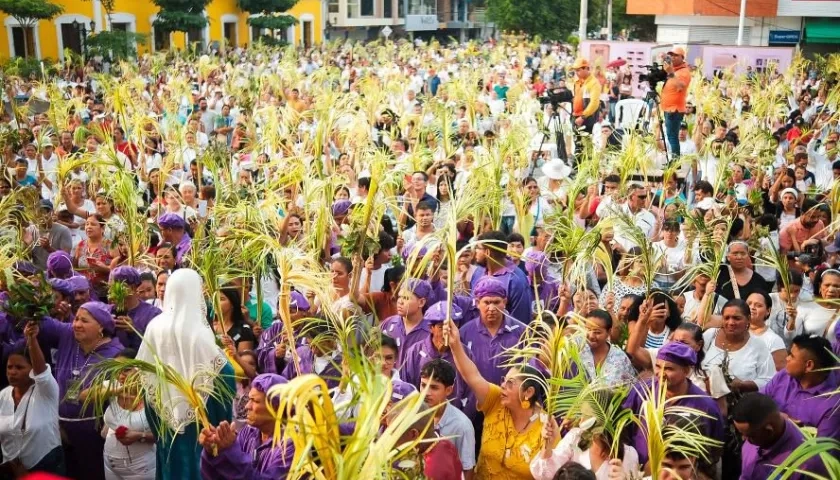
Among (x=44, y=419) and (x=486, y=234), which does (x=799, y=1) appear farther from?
(x=44, y=419)

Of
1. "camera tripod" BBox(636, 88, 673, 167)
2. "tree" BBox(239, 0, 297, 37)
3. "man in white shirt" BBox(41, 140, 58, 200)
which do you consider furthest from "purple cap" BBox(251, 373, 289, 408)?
"tree" BBox(239, 0, 297, 37)

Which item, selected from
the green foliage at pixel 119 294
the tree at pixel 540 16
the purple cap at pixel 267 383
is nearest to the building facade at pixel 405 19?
the tree at pixel 540 16

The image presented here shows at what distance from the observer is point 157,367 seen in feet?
11.7

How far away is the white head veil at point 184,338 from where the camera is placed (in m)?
4.13

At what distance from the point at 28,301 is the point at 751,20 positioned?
31.4 meters

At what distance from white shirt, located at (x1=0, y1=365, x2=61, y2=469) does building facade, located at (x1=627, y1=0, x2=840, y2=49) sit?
29.6 meters

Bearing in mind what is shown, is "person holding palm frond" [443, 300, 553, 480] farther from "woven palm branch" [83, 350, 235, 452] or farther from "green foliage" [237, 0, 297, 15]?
"green foliage" [237, 0, 297, 15]

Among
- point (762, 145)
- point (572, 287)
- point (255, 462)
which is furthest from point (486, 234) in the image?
point (762, 145)

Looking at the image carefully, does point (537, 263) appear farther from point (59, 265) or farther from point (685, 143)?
point (685, 143)

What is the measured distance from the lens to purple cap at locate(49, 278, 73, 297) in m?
5.43

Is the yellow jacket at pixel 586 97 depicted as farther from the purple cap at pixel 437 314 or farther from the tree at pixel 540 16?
the tree at pixel 540 16

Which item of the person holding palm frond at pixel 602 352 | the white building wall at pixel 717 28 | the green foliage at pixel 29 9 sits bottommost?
the person holding palm frond at pixel 602 352

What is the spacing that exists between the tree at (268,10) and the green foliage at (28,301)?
29.6 meters

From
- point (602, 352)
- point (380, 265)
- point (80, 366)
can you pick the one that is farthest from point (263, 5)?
point (602, 352)
